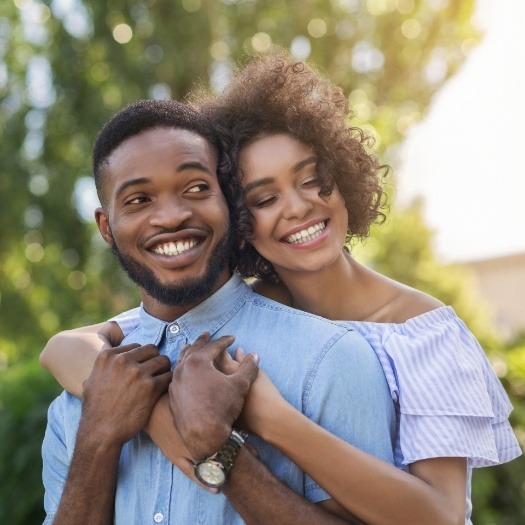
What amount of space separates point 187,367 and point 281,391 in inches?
10.9

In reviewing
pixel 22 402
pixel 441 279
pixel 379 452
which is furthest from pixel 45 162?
pixel 379 452

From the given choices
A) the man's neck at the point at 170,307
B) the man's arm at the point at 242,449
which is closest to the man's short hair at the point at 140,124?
the man's neck at the point at 170,307

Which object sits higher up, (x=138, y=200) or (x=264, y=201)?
(x=138, y=200)

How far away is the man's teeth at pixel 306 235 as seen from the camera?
3006 mm

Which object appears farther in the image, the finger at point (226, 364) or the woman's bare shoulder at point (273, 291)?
the woman's bare shoulder at point (273, 291)

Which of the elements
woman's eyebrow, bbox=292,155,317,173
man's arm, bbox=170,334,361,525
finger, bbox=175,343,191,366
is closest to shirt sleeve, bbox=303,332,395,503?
man's arm, bbox=170,334,361,525

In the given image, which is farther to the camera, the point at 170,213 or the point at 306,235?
the point at 306,235

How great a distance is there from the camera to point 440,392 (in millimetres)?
2566

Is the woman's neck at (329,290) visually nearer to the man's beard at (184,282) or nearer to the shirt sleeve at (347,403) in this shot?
the man's beard at (184,282)

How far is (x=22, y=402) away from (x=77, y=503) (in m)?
2.90

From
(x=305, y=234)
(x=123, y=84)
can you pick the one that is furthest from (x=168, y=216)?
(x=123, y=84)

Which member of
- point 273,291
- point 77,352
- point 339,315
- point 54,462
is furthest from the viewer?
point 273,291

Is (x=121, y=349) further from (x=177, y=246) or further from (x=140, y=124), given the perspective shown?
(x=140, y=124)

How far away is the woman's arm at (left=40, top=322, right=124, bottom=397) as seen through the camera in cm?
278
